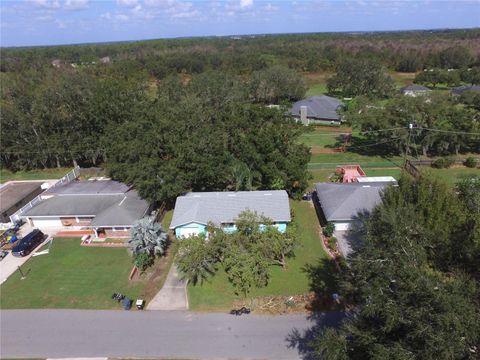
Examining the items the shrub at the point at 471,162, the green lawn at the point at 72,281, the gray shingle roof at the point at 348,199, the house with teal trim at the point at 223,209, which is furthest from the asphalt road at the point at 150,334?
the shrub at the point at 471,162

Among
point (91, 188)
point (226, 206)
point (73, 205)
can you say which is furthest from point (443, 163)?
point (73, 205)

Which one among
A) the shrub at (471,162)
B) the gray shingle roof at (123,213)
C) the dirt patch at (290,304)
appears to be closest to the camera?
the dirt patch at (290,304)

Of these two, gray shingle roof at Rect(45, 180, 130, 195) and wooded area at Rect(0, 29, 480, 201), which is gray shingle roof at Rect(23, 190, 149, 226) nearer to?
gray shingle roof at Rect(45, 180, 130, 195)

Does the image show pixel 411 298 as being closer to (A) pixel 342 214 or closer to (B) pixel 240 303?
(B) pixel 240 303

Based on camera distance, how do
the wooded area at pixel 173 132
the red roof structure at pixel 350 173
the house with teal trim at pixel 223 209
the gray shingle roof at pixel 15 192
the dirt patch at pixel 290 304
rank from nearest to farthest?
1. the dirt patch at pixel 290 304
2. the house with teal trim at pixel 223 209
3. the wooded area at pixel 173 132
4. the gray shingle roof at pixel 15 192
5. the red roof structure at pixel 350 173

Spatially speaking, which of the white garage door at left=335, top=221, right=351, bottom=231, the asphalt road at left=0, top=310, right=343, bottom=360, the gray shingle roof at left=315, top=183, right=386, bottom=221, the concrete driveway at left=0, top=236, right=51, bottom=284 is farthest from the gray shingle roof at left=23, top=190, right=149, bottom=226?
the white garage door at left=335, top=221, right=351, bottom=231

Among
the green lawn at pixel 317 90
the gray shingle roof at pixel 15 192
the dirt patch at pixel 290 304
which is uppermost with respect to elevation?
the gray shingle roof at pixel 15 192

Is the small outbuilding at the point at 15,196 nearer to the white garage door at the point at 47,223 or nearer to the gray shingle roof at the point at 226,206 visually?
the white garage door at the point at 47,223
